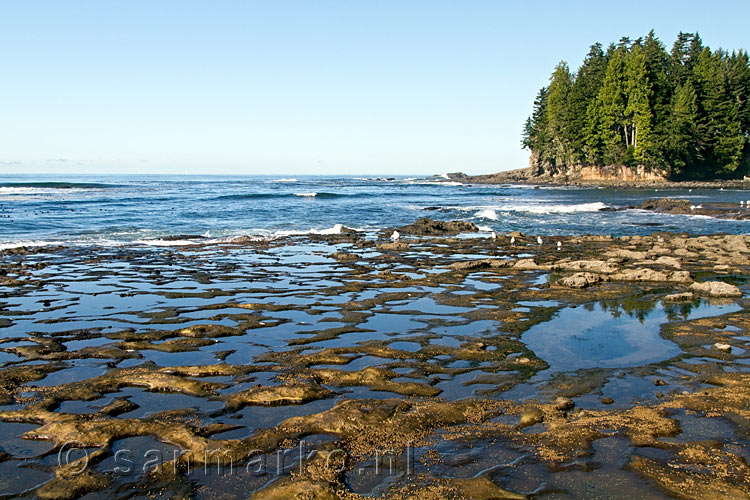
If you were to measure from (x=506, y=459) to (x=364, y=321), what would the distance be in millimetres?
5425

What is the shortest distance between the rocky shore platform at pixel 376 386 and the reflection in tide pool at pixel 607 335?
0.19 feet

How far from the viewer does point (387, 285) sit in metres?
13.6

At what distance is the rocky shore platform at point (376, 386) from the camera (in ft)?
16.0

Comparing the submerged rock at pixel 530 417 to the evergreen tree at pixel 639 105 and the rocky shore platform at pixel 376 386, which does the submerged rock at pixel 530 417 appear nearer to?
the rocky shore platform at pixel 376 386

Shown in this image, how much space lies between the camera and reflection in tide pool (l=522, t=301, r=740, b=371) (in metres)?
8.12

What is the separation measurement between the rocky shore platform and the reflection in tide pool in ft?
0.19

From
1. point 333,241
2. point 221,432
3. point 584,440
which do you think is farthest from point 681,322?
point 333,241

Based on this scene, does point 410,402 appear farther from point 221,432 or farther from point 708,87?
point 708,87

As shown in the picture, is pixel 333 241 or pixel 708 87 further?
pixel 708 87

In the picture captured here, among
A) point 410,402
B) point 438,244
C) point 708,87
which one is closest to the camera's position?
point 410,402

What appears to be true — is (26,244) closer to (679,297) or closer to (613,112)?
(679,297)

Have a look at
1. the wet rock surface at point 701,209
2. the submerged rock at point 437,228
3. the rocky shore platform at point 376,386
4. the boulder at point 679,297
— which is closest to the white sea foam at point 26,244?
the rocky shore platform at point 376,386

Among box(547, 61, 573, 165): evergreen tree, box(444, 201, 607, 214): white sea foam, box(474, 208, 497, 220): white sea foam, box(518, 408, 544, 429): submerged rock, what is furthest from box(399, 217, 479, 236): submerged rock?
box(547, 61, 573, 165): evergreen tree

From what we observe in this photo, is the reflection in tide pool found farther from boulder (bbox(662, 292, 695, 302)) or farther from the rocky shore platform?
boulder (bbox(662, 292, 695, 302))
